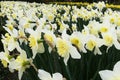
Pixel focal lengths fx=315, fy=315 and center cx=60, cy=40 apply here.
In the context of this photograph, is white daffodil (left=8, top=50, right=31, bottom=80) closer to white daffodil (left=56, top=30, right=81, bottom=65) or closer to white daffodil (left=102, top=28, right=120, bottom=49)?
white daffodil (left=56, top=30, right=81, bottom=65)

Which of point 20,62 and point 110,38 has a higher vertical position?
point 110,38

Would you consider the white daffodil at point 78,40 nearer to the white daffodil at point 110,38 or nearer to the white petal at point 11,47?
the white daffodil at point 110,38

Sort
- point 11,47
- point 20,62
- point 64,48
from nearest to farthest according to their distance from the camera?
point 64,48 < point 20,62 < point 11,47

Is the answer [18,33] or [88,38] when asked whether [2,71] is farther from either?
[88,38]

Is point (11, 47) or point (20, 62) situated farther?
point (11, 47)

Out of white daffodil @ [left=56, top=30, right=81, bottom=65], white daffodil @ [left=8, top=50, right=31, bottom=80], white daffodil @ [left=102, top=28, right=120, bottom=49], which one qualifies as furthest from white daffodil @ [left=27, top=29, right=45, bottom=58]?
white daffodil @ [left=102, top=28, right=120, bottom=49]

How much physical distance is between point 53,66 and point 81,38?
0.43 meters

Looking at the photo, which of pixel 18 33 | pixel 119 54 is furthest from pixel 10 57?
pixel 119 54

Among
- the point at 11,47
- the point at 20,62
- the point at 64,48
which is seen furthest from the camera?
the point at 11,47

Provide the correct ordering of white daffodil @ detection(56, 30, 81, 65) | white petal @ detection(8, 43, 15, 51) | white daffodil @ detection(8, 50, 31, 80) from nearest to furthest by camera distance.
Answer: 1. white daffodil @ detection(56, 30, 81, 65)
2. white daffodil @ detection(8, 50, 31, 80)
3. white petal @ detection(8, 43, 15, 51)

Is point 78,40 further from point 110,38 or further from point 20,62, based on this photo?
point 20,62

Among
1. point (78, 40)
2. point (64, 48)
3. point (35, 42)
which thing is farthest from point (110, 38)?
point (35, 42)

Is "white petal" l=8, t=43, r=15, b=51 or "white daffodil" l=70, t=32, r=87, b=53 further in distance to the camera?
"white petal" l=8, t=43, r=15, b=51

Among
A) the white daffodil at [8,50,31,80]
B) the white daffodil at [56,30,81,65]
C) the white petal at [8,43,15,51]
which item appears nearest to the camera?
the white daffodil at [56,30,81,65]
